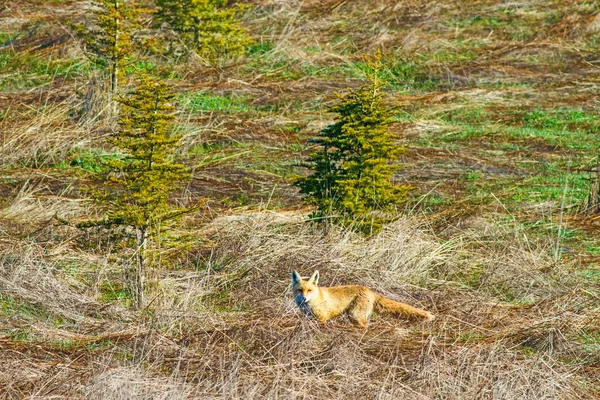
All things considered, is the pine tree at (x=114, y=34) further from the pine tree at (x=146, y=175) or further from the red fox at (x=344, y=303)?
the red fox at (x=344, y=303)

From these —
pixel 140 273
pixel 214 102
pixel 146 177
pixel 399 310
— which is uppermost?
pixel 146 177

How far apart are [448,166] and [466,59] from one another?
6.36 meters

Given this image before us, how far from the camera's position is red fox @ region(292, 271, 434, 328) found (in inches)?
356

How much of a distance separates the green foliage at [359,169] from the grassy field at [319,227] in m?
0.26

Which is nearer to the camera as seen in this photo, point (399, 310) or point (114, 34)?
point (399, 310)

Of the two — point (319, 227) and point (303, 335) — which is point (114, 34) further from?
point (303, 335)

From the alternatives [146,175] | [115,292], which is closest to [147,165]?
[146,175]

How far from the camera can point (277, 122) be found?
17.9 m

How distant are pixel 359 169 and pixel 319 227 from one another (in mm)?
766

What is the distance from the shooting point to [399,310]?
923 centimetres

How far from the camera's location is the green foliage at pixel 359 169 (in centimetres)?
1179

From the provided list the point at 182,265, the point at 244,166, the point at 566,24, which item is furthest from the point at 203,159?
the point at 566,24

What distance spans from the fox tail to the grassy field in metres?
0.08

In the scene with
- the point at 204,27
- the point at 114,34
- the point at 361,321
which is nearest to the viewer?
the point at 361,321
